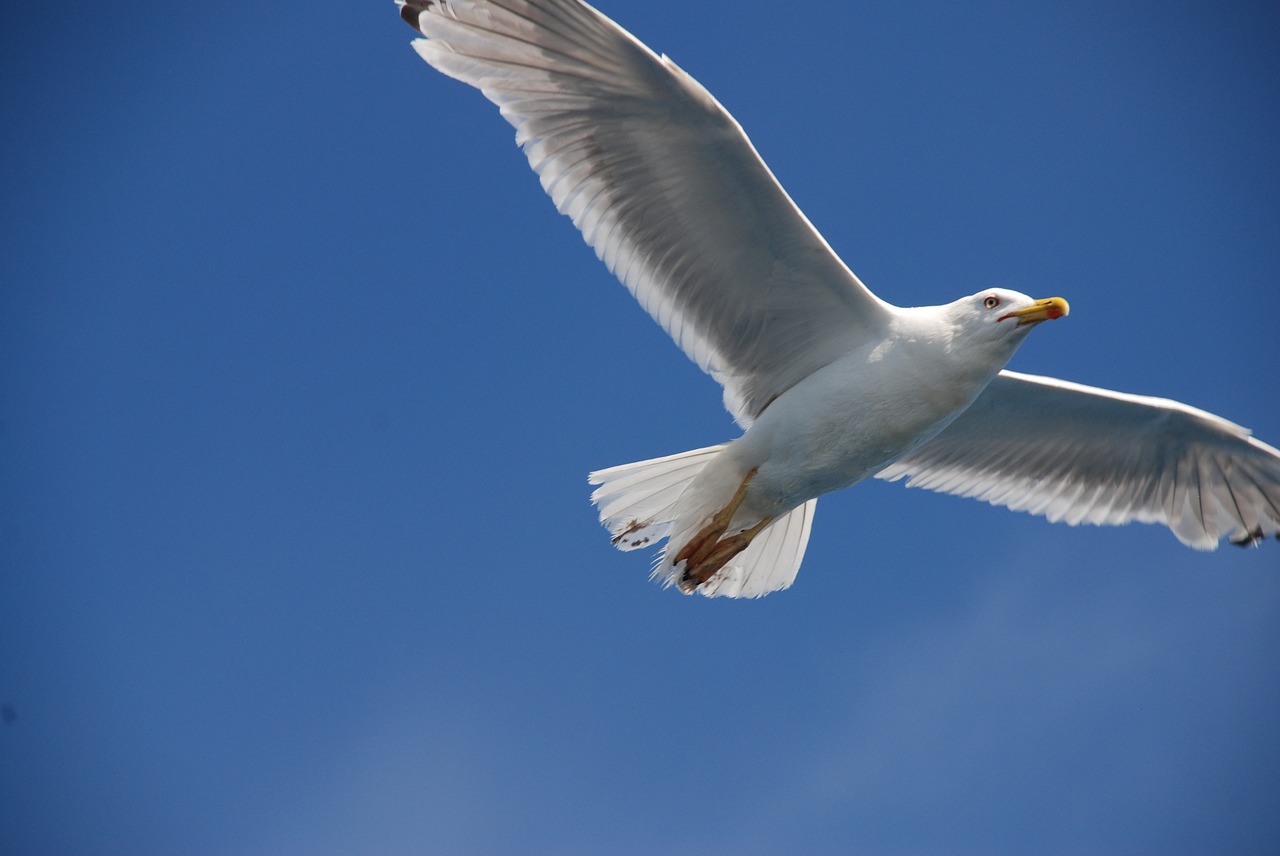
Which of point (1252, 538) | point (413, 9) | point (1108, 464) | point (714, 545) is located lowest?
point (1252, 538)

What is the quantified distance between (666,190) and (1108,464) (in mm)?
3502

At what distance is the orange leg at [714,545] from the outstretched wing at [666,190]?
0.57 meters

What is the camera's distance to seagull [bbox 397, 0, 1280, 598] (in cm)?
531

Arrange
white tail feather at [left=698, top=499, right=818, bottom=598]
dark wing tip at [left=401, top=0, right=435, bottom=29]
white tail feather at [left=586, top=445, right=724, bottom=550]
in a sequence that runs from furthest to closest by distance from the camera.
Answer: white tail feather at [left=698, top=499, right=818, bottom=598] < white tail feather at [left=586, top=445, right=724, bottom=550] < dark wing tip at [left=401, top=0, right=435, bottom=29]

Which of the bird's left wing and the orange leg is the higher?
the orange leg

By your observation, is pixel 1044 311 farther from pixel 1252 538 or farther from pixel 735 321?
pixel 1252 538

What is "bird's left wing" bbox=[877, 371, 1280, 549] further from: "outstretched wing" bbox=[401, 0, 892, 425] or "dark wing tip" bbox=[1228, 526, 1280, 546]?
"outstretched wing" bbox=[401, 0, 892, 425]

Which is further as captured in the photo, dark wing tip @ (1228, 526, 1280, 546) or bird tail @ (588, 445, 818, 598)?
dark wing tip @ (1228, 526, 1280, 546)

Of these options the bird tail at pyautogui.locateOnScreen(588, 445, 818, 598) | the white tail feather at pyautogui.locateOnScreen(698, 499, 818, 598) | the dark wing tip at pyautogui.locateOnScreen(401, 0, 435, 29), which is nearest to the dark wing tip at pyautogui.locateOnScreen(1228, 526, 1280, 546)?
the white tail feather at pyautogui.locateOnScreen(698, 499, 818, 598)

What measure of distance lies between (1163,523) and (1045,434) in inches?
42.0

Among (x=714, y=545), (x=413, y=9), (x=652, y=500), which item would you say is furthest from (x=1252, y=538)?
(x=413, y=9)

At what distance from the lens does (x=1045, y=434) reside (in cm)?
704

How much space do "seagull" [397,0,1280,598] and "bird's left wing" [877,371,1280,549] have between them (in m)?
0.03

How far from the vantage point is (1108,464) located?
713 centimetres
